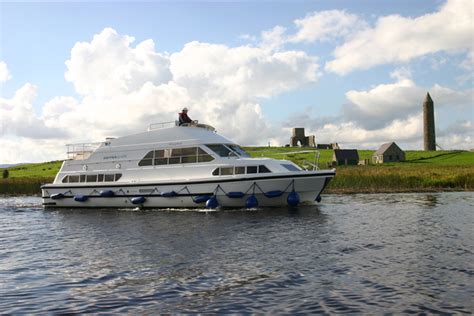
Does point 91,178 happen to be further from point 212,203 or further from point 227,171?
point 227,171

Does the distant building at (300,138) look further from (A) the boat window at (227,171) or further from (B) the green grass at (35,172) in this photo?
(A) the boat window at (227,171)

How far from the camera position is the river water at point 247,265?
8266 millimetres

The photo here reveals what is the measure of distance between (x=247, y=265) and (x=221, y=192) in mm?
13361

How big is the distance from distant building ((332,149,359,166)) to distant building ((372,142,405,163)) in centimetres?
520

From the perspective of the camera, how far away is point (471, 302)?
7906mm

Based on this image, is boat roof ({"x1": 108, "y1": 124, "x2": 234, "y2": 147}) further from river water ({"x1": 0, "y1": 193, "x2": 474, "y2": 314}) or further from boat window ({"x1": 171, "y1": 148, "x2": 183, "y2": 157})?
river water ({"x1": 0, "y1": 193, "x2": 474, "y2": 314})

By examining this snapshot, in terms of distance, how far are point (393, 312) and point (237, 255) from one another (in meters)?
5.58

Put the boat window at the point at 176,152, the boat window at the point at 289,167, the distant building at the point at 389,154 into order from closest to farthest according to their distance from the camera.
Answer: the boat window at the point at 289,167 → the boat window at the point at 176,152 → the distant building at the point at 389,154

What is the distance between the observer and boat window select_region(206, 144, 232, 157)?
85.8 ft

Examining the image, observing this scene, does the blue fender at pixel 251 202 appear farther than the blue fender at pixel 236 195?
No

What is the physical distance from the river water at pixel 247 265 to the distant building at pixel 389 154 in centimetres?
6648

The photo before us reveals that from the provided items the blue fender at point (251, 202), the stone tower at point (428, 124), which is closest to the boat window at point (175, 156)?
the blue fender at point (251, 202)

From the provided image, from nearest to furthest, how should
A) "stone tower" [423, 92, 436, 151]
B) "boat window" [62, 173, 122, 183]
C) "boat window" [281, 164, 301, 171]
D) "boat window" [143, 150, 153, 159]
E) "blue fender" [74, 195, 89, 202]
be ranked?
"boat window" [281, 164, 301, 171] < "boat window" [143, 150, 153, 159] < "boat window" [62, 173, 122, 183] < "blue fender" [74, 195, 89, 202] < "stone tower" [423, 92, 436, 151]

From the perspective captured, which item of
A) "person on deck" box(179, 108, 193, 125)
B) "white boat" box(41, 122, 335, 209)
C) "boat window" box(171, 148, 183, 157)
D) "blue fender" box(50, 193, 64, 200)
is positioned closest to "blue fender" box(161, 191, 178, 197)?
"white boat" box(41, 122, 335, 209)
